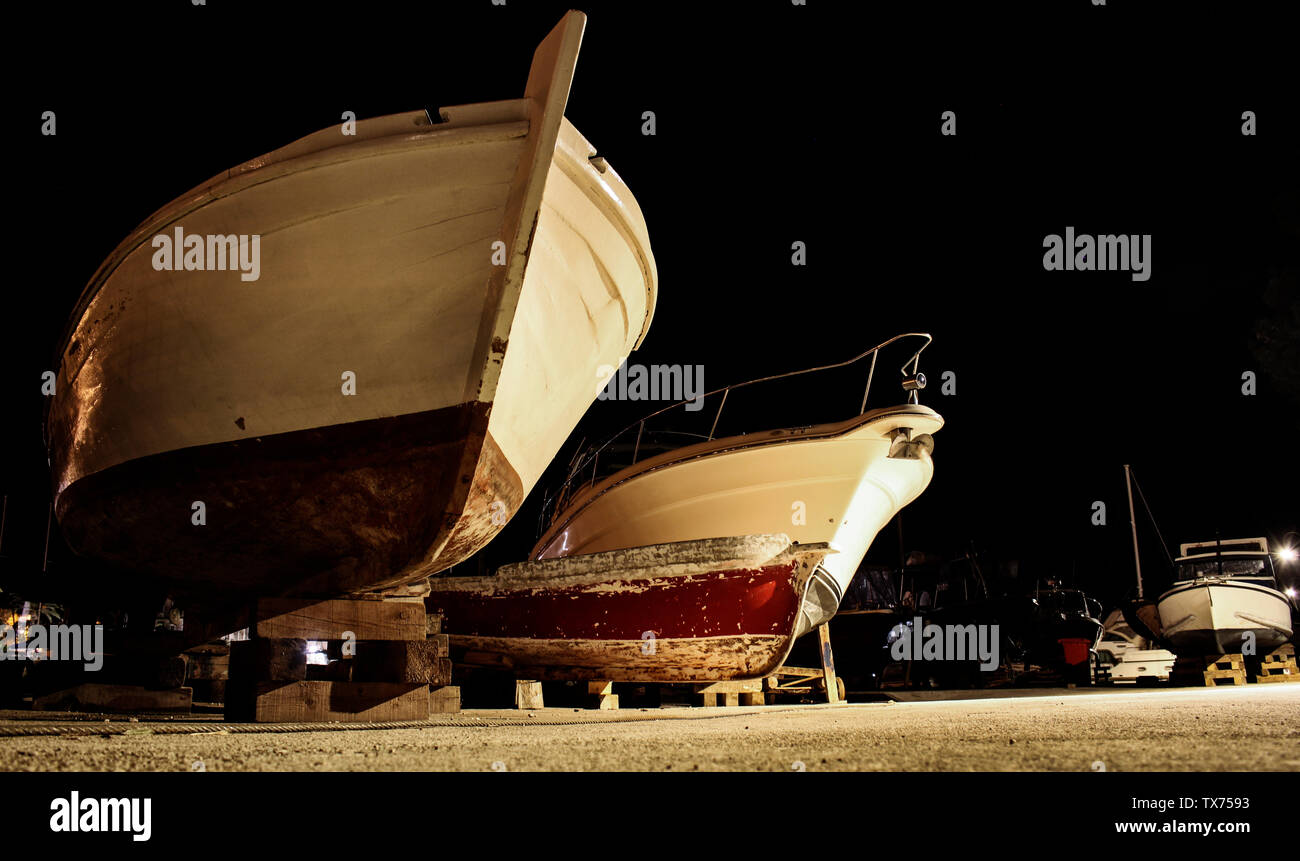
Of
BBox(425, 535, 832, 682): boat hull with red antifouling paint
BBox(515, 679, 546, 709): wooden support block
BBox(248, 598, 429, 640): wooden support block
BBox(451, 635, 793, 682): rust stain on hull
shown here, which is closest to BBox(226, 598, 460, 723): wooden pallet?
BBox(248, 598, 429, 640): wooden support block

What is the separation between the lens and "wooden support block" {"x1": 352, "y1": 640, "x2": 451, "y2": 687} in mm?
3414

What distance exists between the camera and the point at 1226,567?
14.4m

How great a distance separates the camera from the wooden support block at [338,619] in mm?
3227

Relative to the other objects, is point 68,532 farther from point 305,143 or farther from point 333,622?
point 305,143

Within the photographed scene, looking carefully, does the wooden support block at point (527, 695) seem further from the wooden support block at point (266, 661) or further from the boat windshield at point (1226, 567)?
the boat windshield at point (1226, 567)

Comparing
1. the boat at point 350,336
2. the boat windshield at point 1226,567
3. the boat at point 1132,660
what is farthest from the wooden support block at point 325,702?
the boat at point 1132,660

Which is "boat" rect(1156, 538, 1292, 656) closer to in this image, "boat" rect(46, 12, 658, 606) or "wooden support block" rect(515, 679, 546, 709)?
"wooden support block" rect(515, 679, 546, 709)

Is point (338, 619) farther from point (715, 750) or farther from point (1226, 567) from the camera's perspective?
point (1226, 567)

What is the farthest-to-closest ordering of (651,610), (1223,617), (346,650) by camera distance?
(1223,617), (651,610), (346,650)

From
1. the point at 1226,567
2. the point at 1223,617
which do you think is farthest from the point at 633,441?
the point at 1226,567

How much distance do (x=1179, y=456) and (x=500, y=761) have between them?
1187 inches

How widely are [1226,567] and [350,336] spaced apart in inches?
695

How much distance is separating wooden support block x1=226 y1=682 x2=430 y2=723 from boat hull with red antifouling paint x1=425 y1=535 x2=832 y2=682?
2252 millimetres
